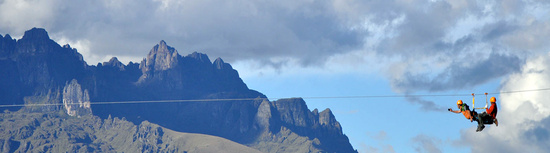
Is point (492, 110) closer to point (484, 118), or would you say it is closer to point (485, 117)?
point (485, 117)

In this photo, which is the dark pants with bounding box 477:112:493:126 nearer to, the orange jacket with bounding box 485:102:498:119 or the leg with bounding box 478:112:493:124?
the leg with bounding box 478:112:493:124

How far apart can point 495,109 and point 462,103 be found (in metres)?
3.66

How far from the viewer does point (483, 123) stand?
109 meters

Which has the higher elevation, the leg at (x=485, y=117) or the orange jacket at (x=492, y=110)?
the orange jacket at (x=492, y=110)

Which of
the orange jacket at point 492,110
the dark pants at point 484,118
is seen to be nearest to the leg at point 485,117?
the dark pants at point 484,118

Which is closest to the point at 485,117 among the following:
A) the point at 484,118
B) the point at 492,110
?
the point at 484,118

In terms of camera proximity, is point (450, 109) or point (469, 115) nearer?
point (450, 109)

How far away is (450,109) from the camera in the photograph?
104 m

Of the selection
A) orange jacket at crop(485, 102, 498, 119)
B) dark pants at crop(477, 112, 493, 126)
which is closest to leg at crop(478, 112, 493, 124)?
dark pants at crop(477, 112, 493, 126)

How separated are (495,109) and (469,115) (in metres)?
2.92

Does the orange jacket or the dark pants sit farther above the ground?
the orange jacket

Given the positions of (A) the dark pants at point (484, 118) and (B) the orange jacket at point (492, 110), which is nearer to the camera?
(A) the dark pants at point (484, 118)

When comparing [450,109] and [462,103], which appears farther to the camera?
[462,103]

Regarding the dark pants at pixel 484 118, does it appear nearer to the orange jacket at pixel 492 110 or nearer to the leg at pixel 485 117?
the leg at pixel 485 117
